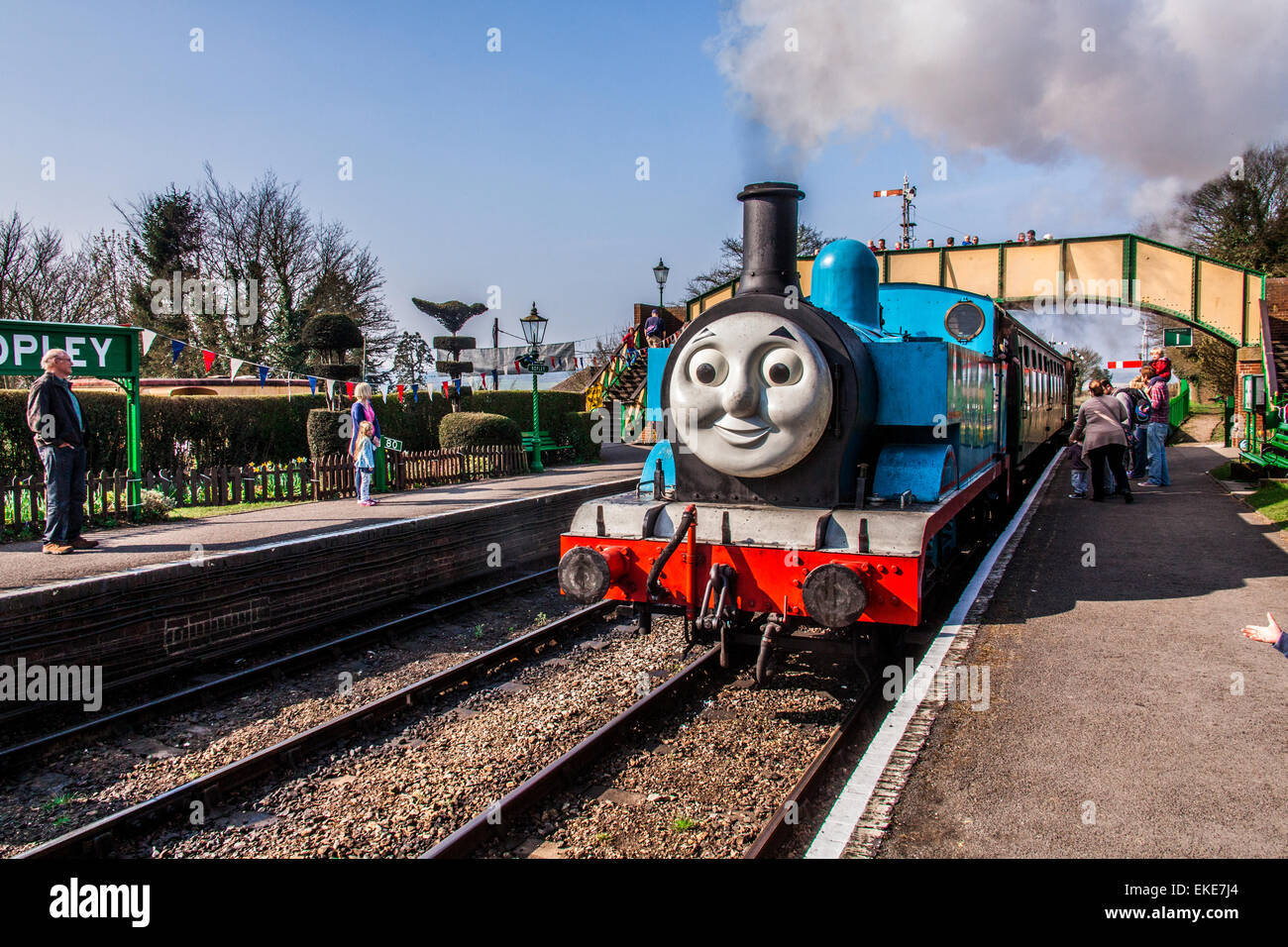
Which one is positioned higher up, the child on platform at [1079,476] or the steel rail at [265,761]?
the child on platform at [1079,476]

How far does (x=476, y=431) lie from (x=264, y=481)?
A: 5414 mm

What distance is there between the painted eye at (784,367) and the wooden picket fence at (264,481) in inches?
327

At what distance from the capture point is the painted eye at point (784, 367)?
4914 millimetres

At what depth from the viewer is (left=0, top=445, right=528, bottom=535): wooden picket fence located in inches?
384

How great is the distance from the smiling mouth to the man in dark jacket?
5.91 meters

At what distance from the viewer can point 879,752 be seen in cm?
365

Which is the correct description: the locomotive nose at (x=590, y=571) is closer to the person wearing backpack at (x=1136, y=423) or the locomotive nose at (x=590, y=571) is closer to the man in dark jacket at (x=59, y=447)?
the man in dark jacket at (x=59, y=447)

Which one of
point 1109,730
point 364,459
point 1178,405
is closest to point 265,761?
point 1109,730

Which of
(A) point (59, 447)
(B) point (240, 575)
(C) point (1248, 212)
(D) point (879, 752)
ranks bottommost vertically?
(D) point (879, 752)

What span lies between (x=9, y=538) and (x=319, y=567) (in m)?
4.20

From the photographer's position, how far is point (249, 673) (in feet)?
19.8

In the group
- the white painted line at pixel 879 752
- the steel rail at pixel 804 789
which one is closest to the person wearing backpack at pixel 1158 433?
the white painted line at pixel 879 752

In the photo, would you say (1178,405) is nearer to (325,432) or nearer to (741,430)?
(325,432)
